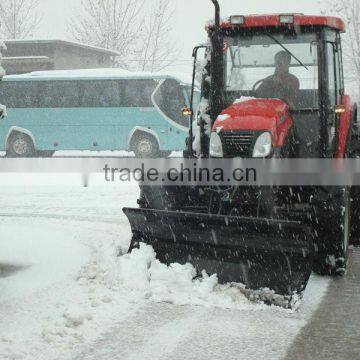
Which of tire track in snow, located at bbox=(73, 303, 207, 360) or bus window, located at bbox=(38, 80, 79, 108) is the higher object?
bus window, located at bbox=(38, 80, 79, 108)

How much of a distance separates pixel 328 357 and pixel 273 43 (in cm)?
354

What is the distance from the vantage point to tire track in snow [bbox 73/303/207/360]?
4.21 metres

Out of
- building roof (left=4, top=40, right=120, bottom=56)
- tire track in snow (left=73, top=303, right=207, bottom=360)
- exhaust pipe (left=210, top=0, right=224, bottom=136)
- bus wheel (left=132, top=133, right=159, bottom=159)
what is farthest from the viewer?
building roof (left=4, top=40, right=120, bottom=56)

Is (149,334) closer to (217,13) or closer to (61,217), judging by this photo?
(217,13)

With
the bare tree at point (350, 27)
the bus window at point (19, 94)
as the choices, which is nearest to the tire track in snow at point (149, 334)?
the bus window at point (19, 94)

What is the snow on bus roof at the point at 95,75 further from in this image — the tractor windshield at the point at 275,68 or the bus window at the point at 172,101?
the tractor windshield at the point at 275,68

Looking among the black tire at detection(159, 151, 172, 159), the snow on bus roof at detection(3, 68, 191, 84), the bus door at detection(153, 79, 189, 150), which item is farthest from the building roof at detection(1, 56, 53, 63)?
the black tire at detection(159, 151, 172, 159)

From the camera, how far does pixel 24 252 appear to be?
7.08m

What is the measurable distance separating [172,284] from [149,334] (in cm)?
103

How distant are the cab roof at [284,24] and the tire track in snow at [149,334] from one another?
3.06 m

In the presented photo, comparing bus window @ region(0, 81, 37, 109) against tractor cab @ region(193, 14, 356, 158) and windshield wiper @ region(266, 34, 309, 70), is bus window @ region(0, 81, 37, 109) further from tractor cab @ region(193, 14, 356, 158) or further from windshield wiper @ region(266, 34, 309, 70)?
windshield wiper @ region(266, 34, 309, 70)

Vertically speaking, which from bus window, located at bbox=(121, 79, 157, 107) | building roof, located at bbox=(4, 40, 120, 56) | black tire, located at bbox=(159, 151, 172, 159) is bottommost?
black tire, located at bbox=(159, 151, 172, 159)

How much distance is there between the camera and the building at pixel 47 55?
3466cm

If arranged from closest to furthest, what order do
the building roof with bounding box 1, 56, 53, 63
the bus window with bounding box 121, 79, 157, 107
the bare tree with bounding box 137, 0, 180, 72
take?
the bus window with bounding box 121, 79, 157, 107 → the building roof with bounding box 1, 56, 53, 63 → the bare tree with bounding box 137, 0, 180, 72
